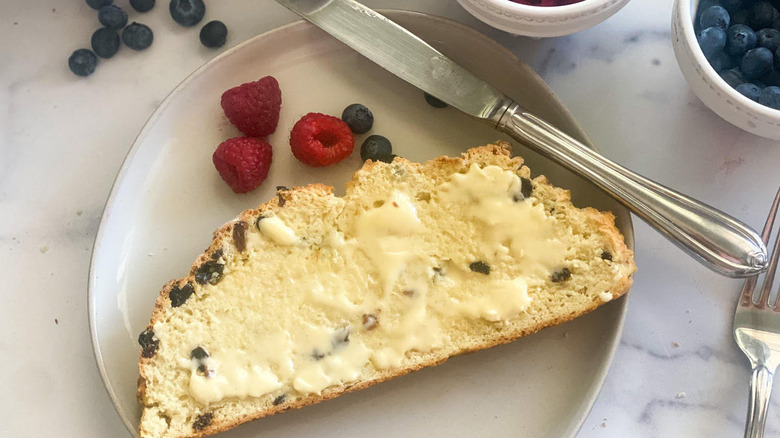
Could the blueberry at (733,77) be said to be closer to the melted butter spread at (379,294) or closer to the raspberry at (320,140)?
the melted butter spread at (379,294)

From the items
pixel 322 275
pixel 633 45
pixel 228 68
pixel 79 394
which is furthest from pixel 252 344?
pixel 633 45

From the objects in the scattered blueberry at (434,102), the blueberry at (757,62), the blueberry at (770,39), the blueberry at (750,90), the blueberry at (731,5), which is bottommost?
the scattered blueberry at (434,102)

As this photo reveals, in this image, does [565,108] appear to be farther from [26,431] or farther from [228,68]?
[26,431]

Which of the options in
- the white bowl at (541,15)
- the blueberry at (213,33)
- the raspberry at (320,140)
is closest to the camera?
the white bowl at (541,15)

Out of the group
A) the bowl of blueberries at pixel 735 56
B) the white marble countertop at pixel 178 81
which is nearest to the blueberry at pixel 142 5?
the white marble countertop at pixel 178 81

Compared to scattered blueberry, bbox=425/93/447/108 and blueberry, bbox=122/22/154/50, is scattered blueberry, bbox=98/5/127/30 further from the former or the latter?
scattered blueberry, bbox=425/93/447/108

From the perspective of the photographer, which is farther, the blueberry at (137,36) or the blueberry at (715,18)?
the blueberry at (137,36)

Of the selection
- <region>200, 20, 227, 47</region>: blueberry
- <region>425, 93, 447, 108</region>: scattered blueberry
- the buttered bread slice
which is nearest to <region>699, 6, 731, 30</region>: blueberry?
the buttered bread slice
